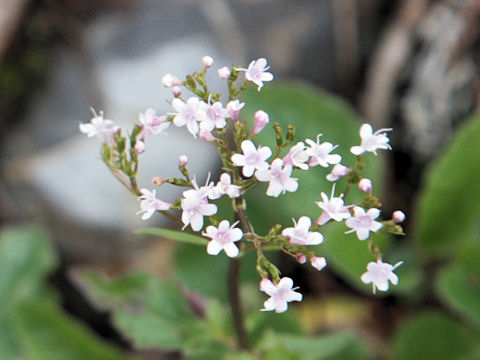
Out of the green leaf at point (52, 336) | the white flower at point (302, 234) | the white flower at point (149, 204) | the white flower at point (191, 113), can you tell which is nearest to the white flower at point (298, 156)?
the white flower at point (302, 234)

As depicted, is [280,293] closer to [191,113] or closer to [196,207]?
[196,207]

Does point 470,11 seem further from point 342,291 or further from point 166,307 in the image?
point 166,307

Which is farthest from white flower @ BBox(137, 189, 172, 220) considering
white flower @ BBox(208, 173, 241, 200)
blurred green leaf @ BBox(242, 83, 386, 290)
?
blurred green leaf @ BBox(242, 83, 386, 290)

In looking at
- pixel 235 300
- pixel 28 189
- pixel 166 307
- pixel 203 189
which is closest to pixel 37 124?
pixel 28 189

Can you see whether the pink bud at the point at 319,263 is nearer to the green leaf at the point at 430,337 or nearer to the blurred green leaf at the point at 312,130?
the blurred green leaf at the point at 312,130

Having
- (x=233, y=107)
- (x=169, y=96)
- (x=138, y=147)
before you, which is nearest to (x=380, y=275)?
(x=233, y=107)

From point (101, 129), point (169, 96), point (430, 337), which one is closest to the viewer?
point (101, 129)
